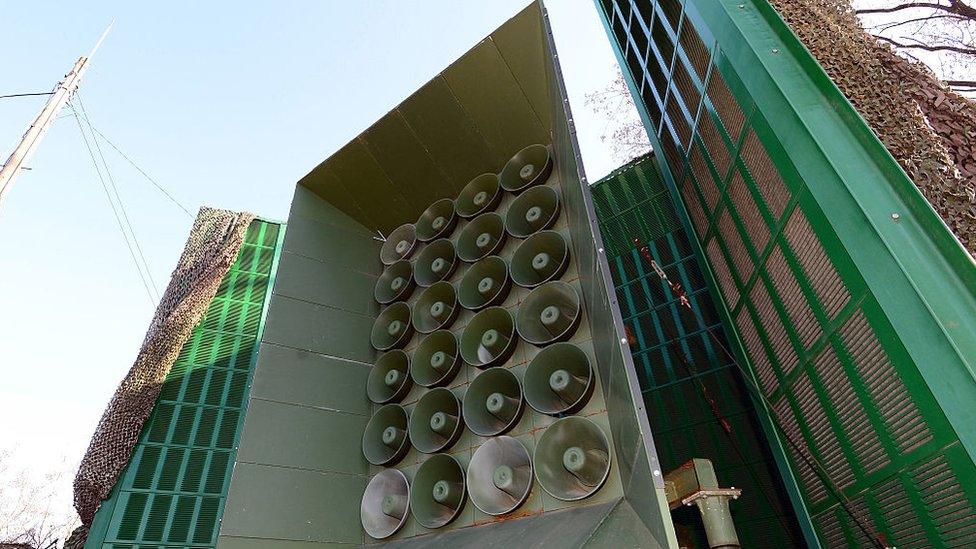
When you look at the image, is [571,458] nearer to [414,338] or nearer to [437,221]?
[414,338]

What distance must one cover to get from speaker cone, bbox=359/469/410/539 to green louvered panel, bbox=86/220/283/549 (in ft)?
9.64

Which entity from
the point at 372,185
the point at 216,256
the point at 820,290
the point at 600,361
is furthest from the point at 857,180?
the point at 216,256

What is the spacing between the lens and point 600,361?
4988 millimetres

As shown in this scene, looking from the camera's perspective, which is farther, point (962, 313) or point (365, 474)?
point (365, 474)

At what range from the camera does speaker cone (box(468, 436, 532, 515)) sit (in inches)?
205

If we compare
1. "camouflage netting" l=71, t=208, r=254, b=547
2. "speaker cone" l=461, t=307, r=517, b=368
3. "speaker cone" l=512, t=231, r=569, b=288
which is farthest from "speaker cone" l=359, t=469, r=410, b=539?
"camouflage netting" l=71, t=208, r=254, b=547

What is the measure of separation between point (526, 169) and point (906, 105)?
170 inches

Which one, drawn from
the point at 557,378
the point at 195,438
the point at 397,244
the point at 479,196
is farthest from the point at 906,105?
the point at 195,438

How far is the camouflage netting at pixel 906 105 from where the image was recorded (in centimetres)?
354

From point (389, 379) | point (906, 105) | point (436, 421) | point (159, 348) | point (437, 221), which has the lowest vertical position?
point (436, 421)

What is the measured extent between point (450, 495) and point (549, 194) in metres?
3.82

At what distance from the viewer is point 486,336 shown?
20.7ft

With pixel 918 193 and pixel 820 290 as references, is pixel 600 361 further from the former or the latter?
pixel 918 193

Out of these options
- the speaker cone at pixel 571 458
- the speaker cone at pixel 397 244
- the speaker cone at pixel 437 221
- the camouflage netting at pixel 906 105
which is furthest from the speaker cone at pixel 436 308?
the camouflage netting at pixel 906 105
